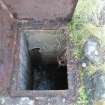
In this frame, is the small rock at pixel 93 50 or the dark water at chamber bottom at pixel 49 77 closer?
the small rock at pixel 93 50

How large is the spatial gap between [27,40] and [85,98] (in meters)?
0.77

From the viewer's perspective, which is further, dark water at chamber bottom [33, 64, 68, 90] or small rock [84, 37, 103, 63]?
dark water at chamber bottom [33, 64, 68, 90]

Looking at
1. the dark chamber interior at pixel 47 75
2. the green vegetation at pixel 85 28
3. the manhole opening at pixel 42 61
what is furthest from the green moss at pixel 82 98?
the dark chamber interior at pixel 47 75

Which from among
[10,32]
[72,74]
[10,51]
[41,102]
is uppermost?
[10,32]

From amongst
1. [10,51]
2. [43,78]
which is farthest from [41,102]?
[43,78]

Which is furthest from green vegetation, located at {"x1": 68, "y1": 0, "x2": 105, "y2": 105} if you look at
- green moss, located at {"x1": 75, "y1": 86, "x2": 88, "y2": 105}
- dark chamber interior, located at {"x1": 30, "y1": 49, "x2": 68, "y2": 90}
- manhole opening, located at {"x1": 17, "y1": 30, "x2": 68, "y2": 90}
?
dark chamber interior, located at {"x1": 30, "y1": 49, "x2": 68, "y2": 90}

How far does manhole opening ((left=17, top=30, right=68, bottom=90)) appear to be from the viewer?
2.60 metres

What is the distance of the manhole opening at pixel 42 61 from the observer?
102 inches

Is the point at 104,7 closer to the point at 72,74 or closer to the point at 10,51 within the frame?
the point at 72,74

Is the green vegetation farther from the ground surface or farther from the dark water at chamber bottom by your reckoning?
the dark water at chamber bottom

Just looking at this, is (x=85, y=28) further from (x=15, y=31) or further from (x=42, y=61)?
(x=42, y=61)

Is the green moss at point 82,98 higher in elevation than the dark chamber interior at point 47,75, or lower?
lower

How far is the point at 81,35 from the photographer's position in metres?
2.57

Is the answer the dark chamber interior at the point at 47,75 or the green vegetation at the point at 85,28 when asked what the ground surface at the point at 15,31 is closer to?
the green vegetation at the point at 85,28
